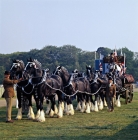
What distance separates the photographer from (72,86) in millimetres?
15992

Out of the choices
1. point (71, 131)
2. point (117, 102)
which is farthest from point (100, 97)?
point (71, 131)

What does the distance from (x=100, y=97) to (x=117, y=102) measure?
4.45 feet

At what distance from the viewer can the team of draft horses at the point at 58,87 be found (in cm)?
1338

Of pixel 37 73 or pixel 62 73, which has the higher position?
pixel 62 73

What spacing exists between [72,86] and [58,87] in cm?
138

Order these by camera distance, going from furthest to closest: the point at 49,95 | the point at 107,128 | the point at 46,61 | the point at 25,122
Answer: the point at 46,61, the point at 49,95, the point at 25,122, the point at 107,128

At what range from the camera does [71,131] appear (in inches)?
421

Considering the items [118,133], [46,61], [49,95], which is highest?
[46,61]

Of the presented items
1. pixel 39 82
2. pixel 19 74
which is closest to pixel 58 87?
pixel 39 82

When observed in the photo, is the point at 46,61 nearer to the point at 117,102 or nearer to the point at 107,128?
the point at 117,102

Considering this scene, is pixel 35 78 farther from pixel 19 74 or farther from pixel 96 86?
pixel 96 86

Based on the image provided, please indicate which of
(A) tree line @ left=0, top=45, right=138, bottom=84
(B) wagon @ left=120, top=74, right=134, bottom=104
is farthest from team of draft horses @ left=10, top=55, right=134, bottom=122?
(A) tree line @ left=0, top=45, right=138, bottom=84

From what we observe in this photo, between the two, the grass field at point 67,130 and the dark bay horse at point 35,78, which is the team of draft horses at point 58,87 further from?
the grass field at point 67,130

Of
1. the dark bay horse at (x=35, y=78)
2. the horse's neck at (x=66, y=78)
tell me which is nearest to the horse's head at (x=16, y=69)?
the dark bay horse at (x=35, y=78)
